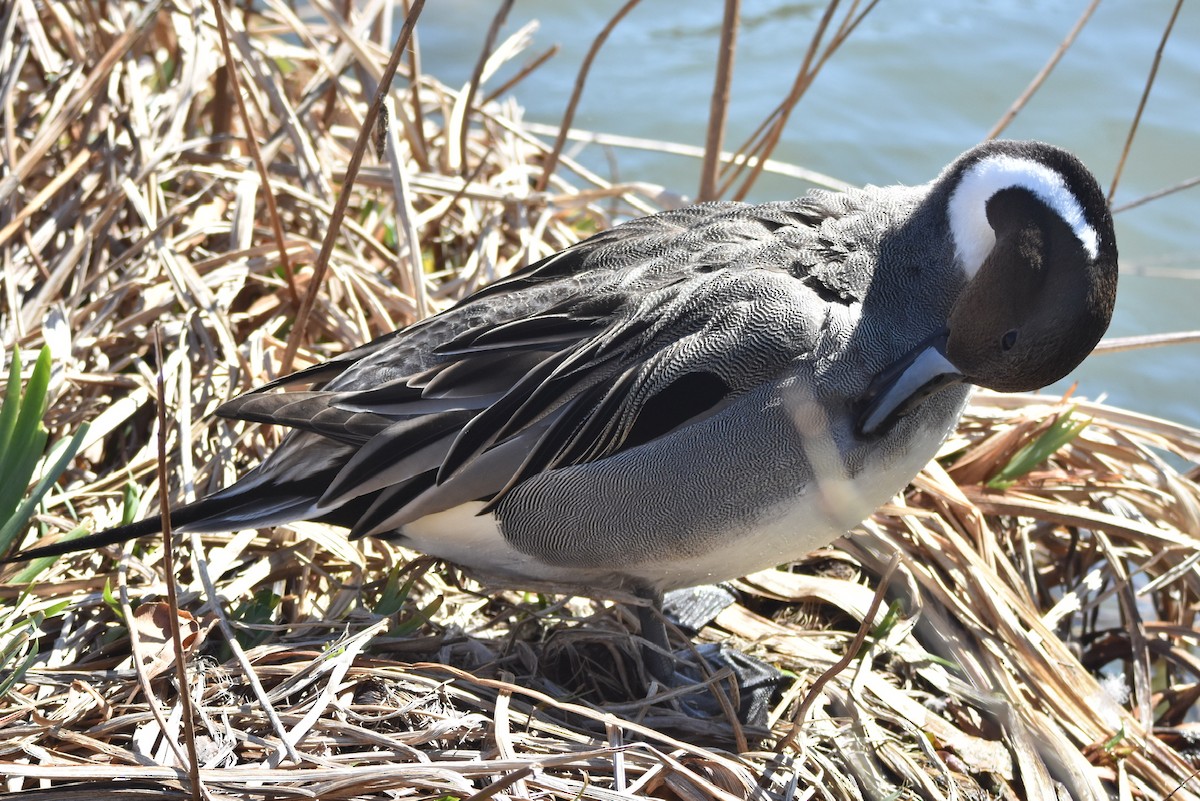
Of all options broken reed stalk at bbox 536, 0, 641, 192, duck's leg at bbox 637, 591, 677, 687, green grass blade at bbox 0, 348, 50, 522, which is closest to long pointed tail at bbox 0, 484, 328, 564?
green grass blade at bbox 0, 348, 50, 522

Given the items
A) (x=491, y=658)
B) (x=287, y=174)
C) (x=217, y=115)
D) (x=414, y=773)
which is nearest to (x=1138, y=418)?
(x=491, y=658)

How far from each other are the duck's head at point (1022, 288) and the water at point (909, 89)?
2.98 metres

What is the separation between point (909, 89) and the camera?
6.28m

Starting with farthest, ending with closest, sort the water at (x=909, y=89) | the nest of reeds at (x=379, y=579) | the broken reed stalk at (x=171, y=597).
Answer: the water at (x=909, y=89), the nest of reeds at (x=379, y=579), the broken reed stalk at (x=171, y=597)

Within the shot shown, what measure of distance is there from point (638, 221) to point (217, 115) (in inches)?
62.3

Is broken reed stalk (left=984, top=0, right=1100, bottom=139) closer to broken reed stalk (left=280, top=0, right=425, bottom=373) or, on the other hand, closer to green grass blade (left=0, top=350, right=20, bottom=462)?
broken reed stalk (left=280, top=0, right=425, bottom=373)

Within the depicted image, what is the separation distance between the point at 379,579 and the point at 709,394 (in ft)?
2.81

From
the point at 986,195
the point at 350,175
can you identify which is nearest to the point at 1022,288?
the point at 986,195

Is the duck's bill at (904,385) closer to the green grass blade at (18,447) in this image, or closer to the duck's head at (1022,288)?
the duck's head at (1022,288)

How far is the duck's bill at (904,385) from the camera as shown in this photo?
7.37ft

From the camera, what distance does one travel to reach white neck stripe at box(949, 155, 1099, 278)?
2258mm

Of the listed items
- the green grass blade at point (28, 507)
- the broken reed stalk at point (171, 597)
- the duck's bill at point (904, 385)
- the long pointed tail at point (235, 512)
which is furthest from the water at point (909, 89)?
the broken reed stalk at point (171, 597)

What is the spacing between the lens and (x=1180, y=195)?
571cm

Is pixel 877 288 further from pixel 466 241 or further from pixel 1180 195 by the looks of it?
pixel 1180 195
